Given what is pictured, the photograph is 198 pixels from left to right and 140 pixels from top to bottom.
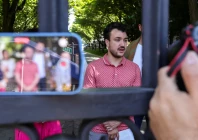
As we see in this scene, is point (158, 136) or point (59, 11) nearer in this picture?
point (158, 136)

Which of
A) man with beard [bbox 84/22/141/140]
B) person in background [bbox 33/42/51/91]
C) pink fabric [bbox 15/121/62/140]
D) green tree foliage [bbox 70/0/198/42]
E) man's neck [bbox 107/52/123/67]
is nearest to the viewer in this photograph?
person in background [bbox 33/42/51/91]

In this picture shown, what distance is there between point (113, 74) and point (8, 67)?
2.05 m

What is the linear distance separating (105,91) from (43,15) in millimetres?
300

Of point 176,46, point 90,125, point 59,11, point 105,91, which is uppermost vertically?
point 59,11

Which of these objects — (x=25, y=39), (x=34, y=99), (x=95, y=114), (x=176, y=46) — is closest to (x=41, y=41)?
(x=25, y=39)

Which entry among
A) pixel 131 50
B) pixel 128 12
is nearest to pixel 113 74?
pixel 131 50

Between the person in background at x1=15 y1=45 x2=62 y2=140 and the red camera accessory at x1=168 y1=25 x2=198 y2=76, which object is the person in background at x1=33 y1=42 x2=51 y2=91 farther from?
the red camera accessory at x1=168 y1=25 x2=198 y2=76

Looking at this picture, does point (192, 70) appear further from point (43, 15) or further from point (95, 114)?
point (43, 15)

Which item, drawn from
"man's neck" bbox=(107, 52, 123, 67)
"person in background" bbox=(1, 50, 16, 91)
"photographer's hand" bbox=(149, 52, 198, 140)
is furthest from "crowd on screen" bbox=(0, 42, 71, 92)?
"man's neck" bbox=(107, 52, 123, 67)

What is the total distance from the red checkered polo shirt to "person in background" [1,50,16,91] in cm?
186

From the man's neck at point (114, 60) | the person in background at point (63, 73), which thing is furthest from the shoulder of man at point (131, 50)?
the person in background at point (63, 73)

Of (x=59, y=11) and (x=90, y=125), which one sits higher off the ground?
(x=59, y=11)

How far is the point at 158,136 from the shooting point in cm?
99

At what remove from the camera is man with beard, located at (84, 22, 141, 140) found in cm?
293
